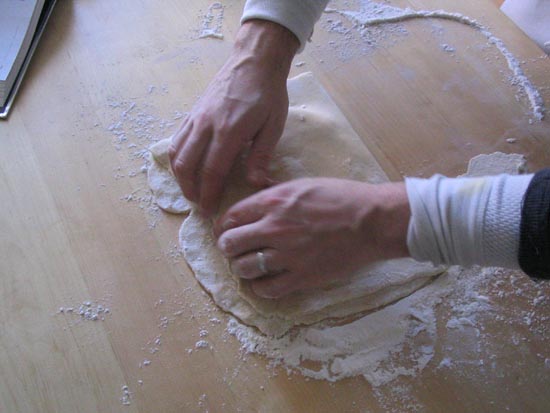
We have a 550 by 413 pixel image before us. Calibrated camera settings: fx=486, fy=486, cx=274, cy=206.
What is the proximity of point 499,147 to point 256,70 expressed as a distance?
1.62 ft

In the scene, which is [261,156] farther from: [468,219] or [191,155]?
[468,219]

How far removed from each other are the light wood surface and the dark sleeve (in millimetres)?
196

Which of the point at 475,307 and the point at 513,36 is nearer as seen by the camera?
the point at 475,307

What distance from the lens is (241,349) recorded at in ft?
2.52

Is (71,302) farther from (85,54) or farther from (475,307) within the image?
(475,307)

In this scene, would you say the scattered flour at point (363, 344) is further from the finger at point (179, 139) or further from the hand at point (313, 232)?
the finger at point (179, 139)

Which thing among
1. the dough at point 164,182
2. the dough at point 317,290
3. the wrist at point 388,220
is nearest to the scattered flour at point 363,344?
the dough at point 317,290

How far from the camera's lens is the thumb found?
0.85m

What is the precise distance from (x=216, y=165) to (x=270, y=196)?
0.12 m

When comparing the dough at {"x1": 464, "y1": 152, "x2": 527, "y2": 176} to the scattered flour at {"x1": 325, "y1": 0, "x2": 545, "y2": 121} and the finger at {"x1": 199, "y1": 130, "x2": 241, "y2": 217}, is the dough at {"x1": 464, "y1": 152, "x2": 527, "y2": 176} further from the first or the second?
the finger at {"x1": 199, "y1": 130, "x2": 241, "y2": 217}

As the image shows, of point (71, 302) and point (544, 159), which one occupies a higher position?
point (544, 159)

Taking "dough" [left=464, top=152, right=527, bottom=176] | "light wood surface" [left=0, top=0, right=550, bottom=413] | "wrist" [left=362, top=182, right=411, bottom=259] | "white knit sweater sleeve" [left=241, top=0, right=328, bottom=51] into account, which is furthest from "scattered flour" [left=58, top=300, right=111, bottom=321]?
"dough" [left=464, top=152, right=527, bottom=176]

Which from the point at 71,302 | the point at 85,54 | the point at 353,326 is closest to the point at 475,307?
the point at 353,326

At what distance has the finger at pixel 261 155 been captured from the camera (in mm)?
853
